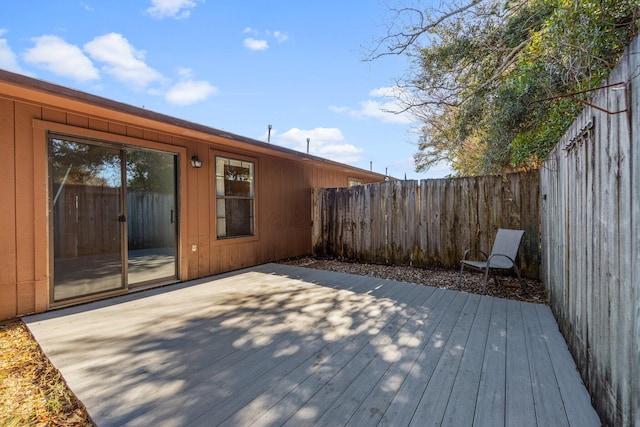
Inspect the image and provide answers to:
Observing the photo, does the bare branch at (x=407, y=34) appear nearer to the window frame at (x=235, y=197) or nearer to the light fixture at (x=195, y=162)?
the window frame at (x=235, y=197)

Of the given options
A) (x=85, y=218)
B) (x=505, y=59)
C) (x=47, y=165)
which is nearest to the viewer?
(x=47, y=165)

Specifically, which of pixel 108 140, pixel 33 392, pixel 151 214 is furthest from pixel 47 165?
pixel 33 392

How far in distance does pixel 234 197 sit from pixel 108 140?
7.14 feet

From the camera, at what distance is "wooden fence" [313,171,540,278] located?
177 inches

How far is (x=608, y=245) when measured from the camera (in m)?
1.39

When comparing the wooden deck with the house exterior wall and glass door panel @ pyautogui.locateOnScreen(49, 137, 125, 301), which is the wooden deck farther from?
the house exterior wall

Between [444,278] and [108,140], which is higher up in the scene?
[108,140]

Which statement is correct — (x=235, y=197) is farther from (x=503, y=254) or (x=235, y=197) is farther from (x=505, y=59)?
(x=505, y=59)

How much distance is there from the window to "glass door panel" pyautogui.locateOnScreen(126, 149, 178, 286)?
0.79 metres

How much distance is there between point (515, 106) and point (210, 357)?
226 inches

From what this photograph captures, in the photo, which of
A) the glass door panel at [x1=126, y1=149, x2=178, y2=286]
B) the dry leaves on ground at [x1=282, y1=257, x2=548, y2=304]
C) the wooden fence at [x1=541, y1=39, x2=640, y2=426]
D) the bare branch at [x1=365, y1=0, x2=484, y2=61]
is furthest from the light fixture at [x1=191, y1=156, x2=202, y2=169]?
the wooden fence at [x1=541, y1=39, x2=640, y2=426]

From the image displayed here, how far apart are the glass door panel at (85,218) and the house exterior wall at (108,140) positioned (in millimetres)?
138

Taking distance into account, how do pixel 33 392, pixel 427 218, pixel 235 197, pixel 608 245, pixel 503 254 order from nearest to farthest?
pixel 608 245
pixel 33 392
pixel 503 254
pixel 427 218
pixel 235 197

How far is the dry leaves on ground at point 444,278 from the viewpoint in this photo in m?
3.76
